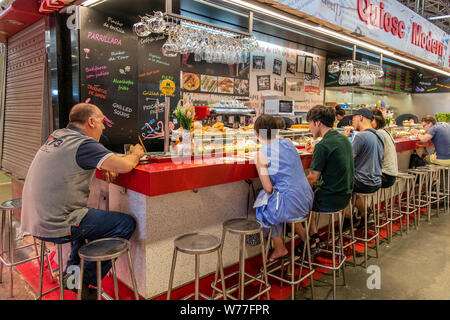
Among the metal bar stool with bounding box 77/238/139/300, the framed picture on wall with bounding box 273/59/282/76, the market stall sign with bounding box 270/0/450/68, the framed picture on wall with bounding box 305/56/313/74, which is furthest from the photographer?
the framed picture on wall with bounding box 305/56/313/74

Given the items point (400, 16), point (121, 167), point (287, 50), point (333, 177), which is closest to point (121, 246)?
point (121, 167)

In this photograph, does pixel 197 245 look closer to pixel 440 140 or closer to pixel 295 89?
pixel 440 140

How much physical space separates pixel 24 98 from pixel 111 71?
63.3 inches

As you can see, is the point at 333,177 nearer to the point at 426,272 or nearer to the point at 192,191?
the point at 192,191

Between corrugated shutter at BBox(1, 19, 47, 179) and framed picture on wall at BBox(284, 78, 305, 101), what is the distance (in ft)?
16.9

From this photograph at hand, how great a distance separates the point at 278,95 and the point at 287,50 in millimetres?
1118

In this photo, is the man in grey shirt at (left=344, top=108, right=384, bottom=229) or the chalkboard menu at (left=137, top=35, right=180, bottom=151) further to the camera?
the chalkboard menu at (left=137, top=35, right=180, bottom=151)

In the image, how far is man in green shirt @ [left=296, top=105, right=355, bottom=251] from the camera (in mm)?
2896

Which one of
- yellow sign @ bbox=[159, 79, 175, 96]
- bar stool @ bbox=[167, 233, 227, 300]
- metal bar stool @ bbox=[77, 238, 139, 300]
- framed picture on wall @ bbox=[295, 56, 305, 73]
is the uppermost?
framed picture on wall @ bbox=[295, 56, 305, 73]

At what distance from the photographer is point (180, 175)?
94.5 inches

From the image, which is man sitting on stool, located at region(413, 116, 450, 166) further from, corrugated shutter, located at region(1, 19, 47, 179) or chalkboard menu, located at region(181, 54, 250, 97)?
corrugated shutter, located at region(1, 19, 47, 179)

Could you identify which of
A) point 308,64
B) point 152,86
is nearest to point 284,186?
point 152,86

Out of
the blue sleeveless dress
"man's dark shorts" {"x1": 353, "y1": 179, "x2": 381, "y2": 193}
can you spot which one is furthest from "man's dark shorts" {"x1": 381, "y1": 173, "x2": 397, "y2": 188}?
the blue sleeveless dress

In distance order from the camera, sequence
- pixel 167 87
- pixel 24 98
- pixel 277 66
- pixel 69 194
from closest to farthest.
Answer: pixel 69 194 < pixel 24 98 < pixel 167 87 < pixel 277 66
